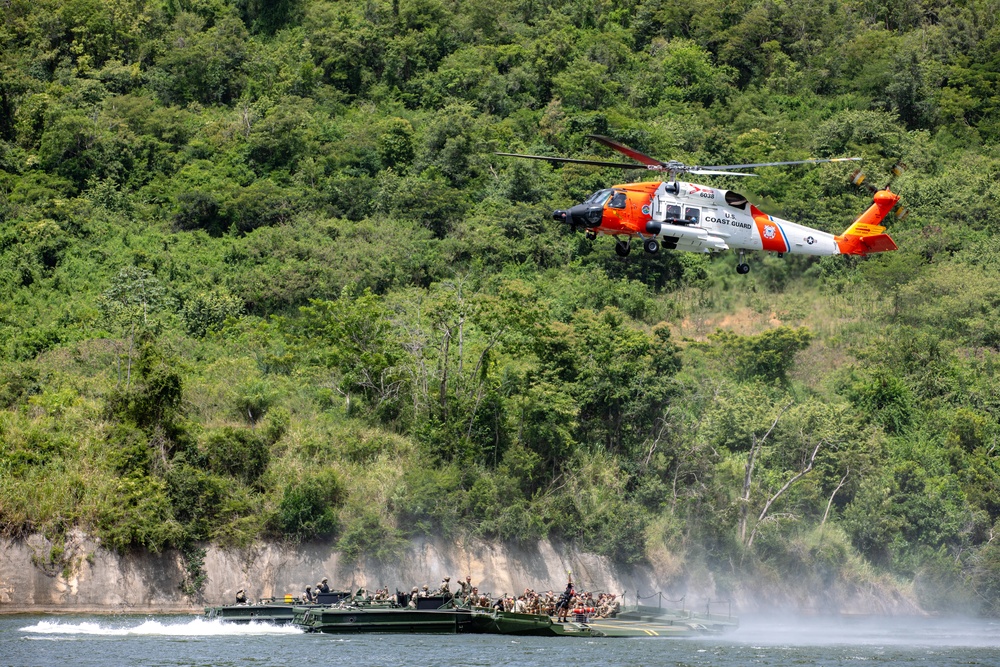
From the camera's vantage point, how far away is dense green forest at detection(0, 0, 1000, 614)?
56188mm

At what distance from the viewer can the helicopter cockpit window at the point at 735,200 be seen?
41.8m

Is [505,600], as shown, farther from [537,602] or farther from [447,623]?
[447,623]

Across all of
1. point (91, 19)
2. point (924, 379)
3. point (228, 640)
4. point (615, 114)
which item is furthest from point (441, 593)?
point (91, 19)

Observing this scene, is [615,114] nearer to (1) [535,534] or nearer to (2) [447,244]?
(2) [447,244]

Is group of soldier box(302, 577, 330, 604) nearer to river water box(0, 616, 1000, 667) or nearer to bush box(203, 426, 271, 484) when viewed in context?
river water box(0, 616, 1000, 667)

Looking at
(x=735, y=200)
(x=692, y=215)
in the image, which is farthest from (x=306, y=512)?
(x=735, y=200)

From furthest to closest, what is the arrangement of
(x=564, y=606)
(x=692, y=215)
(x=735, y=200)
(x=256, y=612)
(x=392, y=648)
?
(x=564, y=606), (x=256, y=612), (x=735, y=200), (x=392, y=648), (x=692, y=215)

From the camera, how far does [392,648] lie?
41.7 meters

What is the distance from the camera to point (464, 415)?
5919 centimetres

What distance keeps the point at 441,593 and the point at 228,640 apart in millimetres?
6984

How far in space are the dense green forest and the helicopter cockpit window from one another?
18.1 meters

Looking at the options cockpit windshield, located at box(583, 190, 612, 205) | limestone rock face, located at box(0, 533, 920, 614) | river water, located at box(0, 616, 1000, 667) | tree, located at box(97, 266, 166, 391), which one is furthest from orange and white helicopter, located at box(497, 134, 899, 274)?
tree, located at box(97, 266, 166, 391)

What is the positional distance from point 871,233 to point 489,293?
28809 mm

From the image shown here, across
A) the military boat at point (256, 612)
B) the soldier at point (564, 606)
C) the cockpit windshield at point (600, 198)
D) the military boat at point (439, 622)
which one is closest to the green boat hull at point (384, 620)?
the military boat at point (439, 622)
